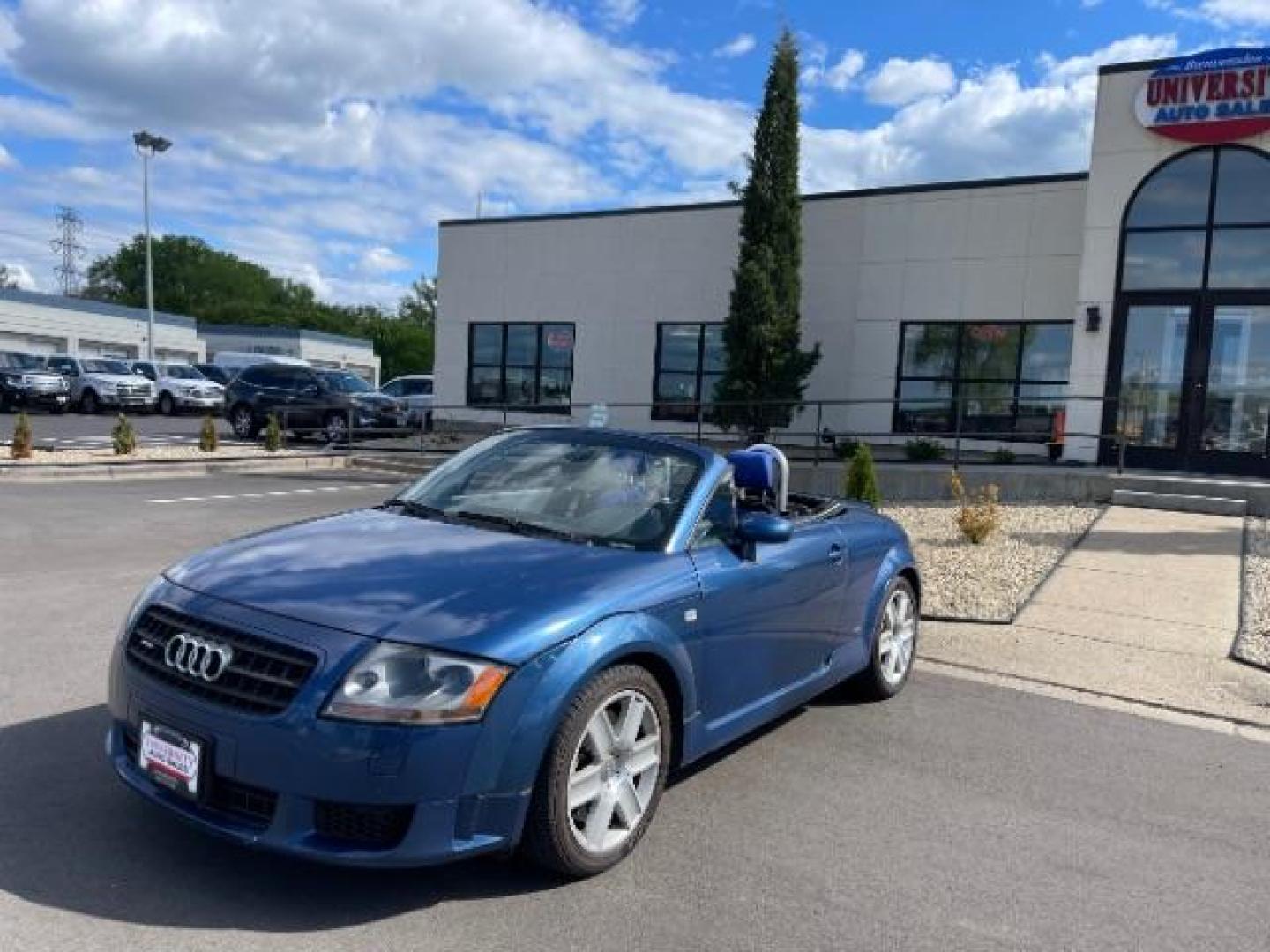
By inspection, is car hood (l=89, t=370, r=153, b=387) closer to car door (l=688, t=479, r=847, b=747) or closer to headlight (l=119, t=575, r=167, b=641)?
headlight (l=119, t=575, r=167, b=641)

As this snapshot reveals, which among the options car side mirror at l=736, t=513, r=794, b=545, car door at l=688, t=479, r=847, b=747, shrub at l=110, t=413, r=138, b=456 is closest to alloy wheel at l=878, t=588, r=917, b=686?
car door at l=688, t=479, r=847, b=747

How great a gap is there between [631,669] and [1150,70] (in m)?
14.4

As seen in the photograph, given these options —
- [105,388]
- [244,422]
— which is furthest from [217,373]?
[244,422]

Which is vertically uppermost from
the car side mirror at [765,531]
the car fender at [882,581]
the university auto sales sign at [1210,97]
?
the university auto sales sign at [1210,97]

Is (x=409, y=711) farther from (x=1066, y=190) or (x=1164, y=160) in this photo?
(x=1066, y=190)

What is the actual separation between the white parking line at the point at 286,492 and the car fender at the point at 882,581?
989 centimetres

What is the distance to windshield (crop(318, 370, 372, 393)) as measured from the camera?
72.5 ft

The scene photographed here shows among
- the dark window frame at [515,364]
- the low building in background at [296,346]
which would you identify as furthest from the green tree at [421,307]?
the dark window frame at [515,364]

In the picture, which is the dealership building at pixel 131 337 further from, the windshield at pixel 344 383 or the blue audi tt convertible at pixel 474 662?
the blue audi tt convertible at pixel 474 662

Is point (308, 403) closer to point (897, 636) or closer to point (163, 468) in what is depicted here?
point (163, 468)

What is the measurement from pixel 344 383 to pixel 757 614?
1973cm

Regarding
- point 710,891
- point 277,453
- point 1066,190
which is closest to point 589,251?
point 277,453

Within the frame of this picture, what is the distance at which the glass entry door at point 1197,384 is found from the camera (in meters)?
13.9

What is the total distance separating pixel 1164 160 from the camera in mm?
14359
